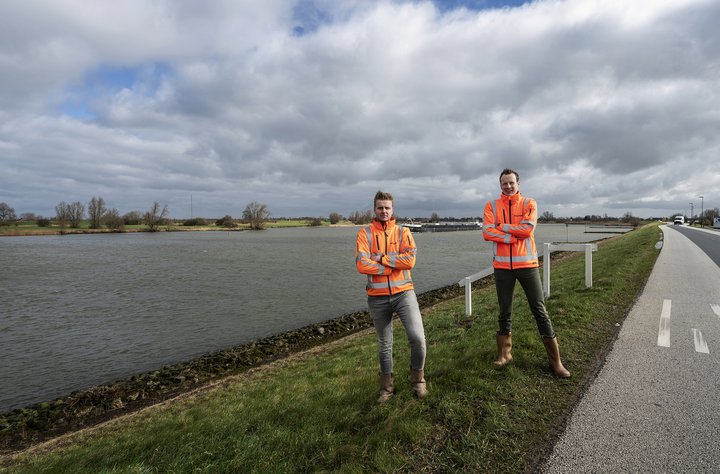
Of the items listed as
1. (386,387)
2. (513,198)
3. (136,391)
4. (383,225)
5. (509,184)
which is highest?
(509,184)

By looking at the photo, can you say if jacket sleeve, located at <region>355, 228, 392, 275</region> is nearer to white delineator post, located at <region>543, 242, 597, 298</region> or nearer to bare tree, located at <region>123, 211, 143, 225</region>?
white delineator post, located at <region>543, 242, 597, 298</region>

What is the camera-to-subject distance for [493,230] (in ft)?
15.6

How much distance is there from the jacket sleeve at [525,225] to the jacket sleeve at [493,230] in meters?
0.06

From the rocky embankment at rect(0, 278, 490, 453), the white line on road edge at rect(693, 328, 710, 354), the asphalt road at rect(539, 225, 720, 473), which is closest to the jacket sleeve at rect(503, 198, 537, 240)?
the asphalt road at rect(539, 225, 720, 473)

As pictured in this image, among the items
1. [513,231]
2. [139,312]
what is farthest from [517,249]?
[139,312]

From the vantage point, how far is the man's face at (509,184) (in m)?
4.68

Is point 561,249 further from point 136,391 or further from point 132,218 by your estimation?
point 132,218

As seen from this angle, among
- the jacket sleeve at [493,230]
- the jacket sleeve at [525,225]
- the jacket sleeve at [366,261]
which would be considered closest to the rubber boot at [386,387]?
the jacket sleeve at [366,261]

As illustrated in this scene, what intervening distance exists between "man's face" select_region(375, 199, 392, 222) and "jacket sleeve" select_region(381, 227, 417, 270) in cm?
28

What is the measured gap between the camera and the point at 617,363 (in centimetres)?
507

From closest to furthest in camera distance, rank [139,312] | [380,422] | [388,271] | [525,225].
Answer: [380,422] → [388,271] → [525,225] → [139,312]

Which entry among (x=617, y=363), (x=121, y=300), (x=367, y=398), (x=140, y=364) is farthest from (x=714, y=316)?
(x=121, y=300)

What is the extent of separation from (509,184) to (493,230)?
23.6 inches

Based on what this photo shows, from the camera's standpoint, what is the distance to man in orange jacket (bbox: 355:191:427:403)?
413 cm
